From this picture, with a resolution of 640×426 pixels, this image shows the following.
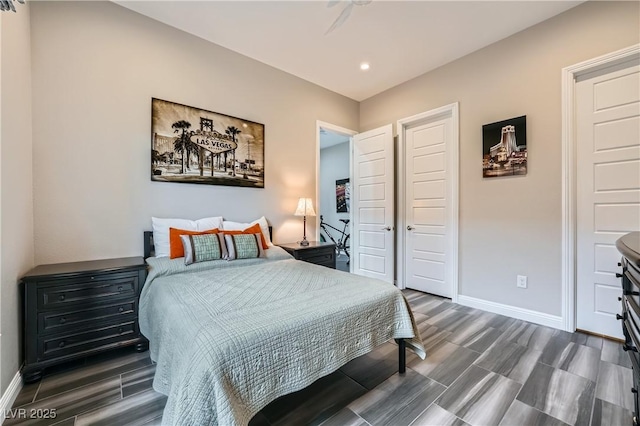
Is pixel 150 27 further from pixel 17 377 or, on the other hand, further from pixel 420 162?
Result: pixel 420 162

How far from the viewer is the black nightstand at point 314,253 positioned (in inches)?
125

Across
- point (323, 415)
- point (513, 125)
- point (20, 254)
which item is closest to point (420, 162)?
point (513, 125)

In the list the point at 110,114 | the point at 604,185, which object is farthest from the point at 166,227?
the point at 604,185

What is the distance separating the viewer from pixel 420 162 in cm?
375

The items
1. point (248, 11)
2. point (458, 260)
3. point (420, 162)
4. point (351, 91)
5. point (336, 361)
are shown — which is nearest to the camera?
point (336, 361)

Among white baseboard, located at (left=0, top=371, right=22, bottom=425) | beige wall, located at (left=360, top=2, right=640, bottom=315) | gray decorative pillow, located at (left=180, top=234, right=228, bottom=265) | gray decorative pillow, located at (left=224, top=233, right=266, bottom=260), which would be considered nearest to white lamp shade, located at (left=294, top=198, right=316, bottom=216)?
gray decorative pillow, located at (left=224, top=233, right=266, bottom=260)

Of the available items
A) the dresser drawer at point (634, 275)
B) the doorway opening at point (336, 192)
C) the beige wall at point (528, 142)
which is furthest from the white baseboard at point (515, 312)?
the doorway opening at point (336, 192)

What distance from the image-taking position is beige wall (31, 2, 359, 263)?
2174 mm

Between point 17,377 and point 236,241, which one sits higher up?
point 236,241

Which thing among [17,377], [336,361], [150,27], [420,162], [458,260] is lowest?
[17,377]

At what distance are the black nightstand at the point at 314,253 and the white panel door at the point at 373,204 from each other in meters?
0.91

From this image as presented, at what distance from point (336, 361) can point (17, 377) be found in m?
2.00

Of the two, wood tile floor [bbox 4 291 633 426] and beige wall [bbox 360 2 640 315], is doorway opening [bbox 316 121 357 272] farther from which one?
wood tile floor [bbox 4 291 633 426]

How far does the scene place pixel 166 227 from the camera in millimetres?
2547
